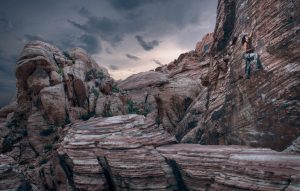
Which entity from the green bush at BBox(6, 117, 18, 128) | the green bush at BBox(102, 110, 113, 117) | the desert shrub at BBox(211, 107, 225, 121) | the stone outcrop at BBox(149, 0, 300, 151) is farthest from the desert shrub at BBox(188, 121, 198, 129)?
the green bush at BBox(6, 117, 18, 128)

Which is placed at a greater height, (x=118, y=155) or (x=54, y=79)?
(x=54, y=79)

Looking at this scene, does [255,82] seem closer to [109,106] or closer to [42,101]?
[109,106]

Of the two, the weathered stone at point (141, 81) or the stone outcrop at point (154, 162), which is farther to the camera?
the weathered stone at point (141, 81)

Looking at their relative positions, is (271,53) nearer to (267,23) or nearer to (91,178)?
(267,23)

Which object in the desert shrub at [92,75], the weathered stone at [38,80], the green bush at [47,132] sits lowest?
the green bush at [47,132]

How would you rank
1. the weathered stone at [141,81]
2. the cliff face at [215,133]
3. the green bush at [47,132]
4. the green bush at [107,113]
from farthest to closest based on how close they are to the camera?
the weathered stone at [141,81] < the green bush at [107,113] < the green bush at [47,132] < the cliff face at [215,133]

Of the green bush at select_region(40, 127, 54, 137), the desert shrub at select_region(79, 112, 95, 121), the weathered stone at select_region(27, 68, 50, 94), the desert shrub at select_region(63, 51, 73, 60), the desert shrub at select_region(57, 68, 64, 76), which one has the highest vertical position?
the desert shrub at select_region(63, 51, 73, 60)

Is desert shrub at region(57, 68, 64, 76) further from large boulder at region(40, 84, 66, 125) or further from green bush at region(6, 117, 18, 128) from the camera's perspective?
green bush at region(6, 117, 18, 128)

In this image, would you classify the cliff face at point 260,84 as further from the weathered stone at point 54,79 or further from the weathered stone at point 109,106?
the weathered stone at point 54,79

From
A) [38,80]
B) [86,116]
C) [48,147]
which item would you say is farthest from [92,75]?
[48,147]

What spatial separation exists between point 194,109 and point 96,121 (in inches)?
496

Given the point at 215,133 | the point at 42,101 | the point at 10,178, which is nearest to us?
the point at 215,133

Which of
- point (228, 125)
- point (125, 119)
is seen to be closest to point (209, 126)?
point (228, 125)

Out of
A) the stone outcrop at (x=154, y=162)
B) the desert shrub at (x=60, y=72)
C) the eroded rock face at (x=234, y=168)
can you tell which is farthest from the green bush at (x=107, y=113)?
the eroded rock face at (x=234, y=168)
